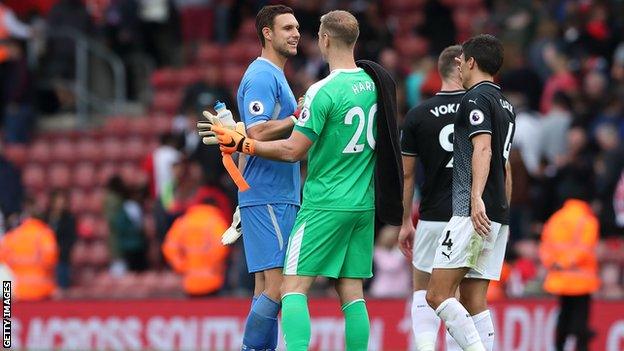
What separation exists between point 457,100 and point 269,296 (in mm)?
2064

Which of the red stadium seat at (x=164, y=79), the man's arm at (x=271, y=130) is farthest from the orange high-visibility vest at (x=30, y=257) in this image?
the man's arm at (x=271, y=130)

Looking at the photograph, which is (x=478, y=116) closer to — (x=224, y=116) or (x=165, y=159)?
(x=224, y=116)

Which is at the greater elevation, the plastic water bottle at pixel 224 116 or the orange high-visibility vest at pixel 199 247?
the plastic water bottle at pixel 224 116

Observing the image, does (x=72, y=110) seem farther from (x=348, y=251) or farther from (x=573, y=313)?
(x=348, y=251)

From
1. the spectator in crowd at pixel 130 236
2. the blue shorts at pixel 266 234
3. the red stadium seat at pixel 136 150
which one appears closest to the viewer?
the blue shorts at pixel 266 234

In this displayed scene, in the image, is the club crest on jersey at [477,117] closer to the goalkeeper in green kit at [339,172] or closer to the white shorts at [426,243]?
the goalkeeper in green kit at [339,172]

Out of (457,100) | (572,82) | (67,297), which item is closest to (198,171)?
(67,297)

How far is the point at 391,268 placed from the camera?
1670 centimetres

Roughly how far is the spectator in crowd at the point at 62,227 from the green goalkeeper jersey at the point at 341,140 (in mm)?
9703

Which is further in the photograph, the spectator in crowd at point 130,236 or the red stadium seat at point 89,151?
the red stadium seat at point 89,151

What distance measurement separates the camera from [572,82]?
713 inches

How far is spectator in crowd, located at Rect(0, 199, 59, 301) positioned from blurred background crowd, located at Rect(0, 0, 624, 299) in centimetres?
3

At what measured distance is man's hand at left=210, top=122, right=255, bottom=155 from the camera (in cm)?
956

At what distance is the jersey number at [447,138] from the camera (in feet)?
35.0
